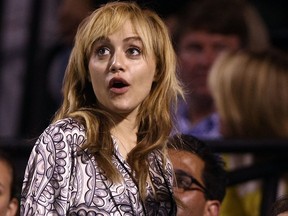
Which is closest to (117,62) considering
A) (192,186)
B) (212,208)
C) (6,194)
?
(6,194)

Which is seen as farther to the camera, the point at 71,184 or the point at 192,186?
the point at 192,186

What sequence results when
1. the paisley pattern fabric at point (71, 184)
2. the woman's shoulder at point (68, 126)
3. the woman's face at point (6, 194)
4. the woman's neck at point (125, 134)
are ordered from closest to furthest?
1. the paisley pattern fabric at point (71, 184)
2. the woman's shoulder at point (68, 126)
3. the woman's neck at point (125, 134)
4. the woman's face at point (6, 194)

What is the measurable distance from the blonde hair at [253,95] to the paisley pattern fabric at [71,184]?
2.64 metres

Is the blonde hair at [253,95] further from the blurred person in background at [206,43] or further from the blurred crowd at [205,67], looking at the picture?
the blurred person in background at [206,43]

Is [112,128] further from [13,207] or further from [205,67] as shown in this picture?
[205,67]

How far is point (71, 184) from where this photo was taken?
4422 millimetres

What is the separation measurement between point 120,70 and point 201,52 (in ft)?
11.4

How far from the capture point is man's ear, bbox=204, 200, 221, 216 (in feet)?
18.1

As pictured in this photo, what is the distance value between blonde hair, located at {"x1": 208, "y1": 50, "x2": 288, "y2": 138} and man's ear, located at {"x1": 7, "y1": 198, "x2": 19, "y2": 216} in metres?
2.11

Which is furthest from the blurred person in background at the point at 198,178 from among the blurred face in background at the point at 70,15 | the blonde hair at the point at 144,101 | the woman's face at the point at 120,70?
the blurred face in background at the point at 70,15

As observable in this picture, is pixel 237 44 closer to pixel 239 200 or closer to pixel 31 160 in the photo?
pixel 239 200

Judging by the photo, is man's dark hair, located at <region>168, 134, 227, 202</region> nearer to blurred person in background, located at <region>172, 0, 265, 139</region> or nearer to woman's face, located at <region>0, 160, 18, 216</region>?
woman's face, located at <region>0, 160, 18, 216</region>

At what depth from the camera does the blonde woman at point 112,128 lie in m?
4.41

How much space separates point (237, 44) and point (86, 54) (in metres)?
3.44
